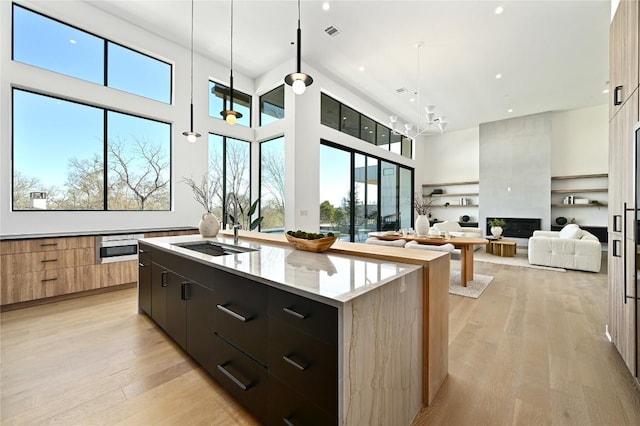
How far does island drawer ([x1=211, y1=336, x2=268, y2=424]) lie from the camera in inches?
55.7

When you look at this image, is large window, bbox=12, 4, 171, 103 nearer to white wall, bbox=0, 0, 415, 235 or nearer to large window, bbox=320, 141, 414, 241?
white wall, bbox=0, 0, 415, 235

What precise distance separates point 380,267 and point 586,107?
999 cm

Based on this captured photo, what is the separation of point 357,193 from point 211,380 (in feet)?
18.1

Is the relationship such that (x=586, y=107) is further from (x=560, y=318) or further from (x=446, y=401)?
(x=446, y=401)

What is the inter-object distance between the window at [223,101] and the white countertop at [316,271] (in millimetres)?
4281

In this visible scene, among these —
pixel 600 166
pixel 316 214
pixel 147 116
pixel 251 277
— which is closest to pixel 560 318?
pixel 251 277

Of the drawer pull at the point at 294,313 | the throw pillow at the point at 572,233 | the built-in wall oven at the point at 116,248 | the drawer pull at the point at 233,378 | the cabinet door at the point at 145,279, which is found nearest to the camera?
the drawer pull at the point at 294,313

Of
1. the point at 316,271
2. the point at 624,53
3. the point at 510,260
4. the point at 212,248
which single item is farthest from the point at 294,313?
the point at 510,260

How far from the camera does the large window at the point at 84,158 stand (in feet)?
11.8

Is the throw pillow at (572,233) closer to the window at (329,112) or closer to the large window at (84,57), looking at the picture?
the window at (329,112)

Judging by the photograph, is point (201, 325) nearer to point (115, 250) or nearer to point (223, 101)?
point (115, 250)

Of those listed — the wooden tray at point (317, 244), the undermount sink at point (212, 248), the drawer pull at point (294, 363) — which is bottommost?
the drawer pull at point (294, 363)

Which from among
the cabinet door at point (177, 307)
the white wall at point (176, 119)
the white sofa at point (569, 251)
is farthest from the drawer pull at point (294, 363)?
the white sofa at point (569, 251)

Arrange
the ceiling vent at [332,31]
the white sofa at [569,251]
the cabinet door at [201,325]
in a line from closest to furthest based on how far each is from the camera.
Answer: the cabinet door at [201,325], the ceiling vent at [332,31], the white sofa at [569,251]
